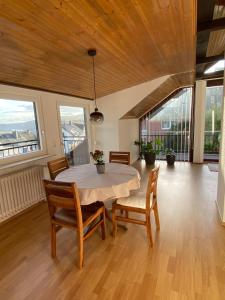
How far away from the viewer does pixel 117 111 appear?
4691 millimetres

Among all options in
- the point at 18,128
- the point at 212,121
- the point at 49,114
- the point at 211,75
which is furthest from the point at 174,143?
the point at 18,128

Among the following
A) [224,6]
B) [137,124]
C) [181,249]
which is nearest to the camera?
[181,249]

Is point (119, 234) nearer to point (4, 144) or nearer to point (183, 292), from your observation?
point (183, 292)

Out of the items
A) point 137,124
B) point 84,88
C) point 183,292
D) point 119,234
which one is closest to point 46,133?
point 84,88

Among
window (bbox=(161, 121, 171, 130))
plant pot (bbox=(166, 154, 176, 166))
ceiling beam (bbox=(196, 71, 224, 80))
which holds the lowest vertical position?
plant pot (bbox=(166, 154, 176, 166))

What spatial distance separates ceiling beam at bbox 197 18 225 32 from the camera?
2461 millimetres

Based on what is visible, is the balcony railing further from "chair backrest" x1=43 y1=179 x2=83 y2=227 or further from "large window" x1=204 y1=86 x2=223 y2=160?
"large window" x1=204 y1=86 x2=223 y2=160

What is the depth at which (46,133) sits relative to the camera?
3.50 m

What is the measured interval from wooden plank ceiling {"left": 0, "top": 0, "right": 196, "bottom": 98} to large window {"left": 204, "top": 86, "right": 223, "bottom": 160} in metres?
2.48

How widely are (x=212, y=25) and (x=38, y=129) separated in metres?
3.22

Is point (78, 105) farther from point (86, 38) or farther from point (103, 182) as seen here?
point (103, 182)

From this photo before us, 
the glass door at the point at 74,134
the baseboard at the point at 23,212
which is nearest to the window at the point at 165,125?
the glass door at the point at 74,134

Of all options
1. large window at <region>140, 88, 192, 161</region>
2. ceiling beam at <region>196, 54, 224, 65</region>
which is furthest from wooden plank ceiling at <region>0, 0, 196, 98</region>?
large window at <region>140, 88, 192, 161</region>

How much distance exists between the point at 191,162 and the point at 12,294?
17.7 ft
